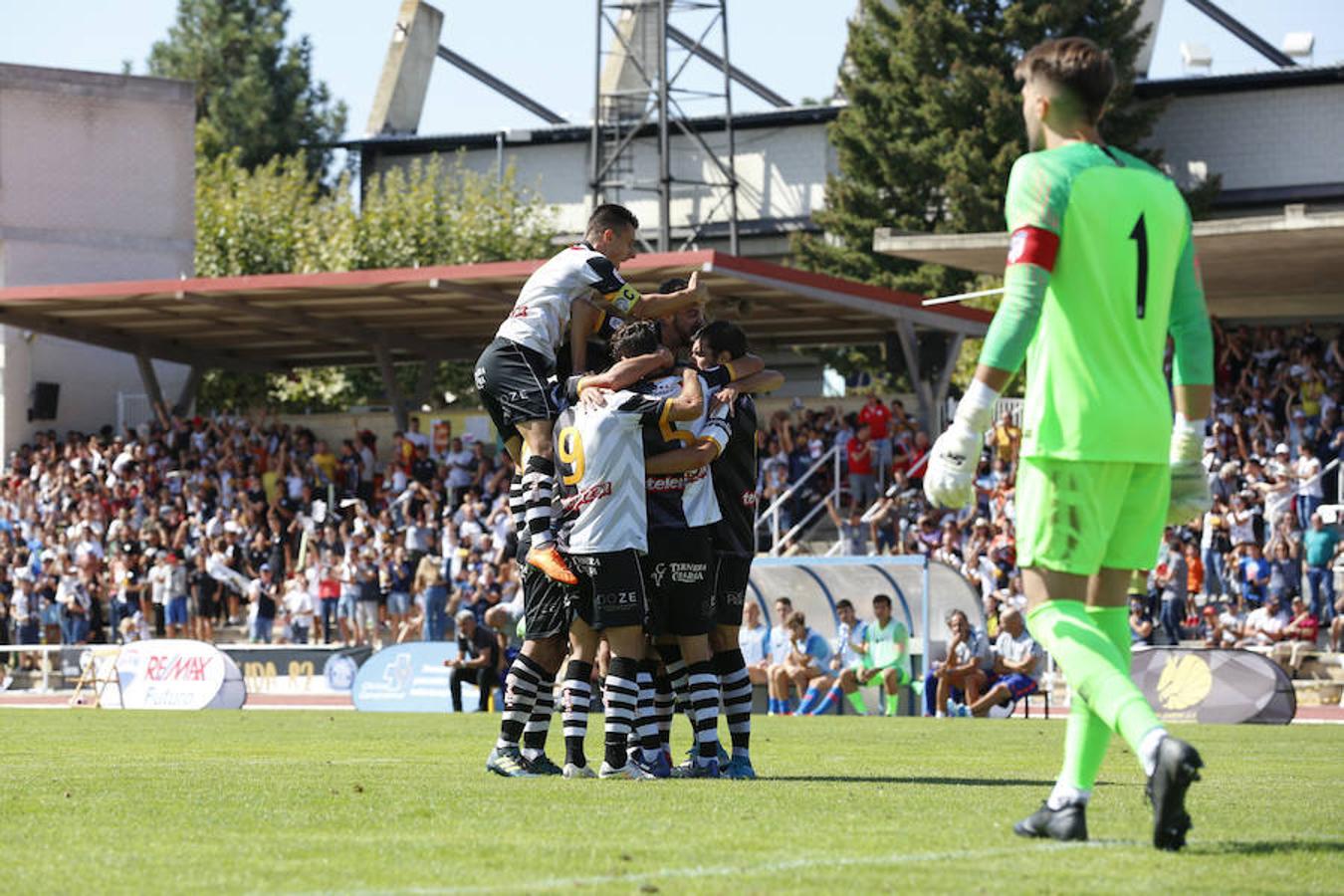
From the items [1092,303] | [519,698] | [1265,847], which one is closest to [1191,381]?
[1092,303]

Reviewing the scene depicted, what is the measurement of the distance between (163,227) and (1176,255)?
152 ft

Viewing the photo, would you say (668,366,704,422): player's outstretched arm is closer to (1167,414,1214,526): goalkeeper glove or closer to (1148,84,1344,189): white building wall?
(1167,414,1214,526): goalkeeper glove

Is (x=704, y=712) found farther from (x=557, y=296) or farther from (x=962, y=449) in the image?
(x=962, y=449)

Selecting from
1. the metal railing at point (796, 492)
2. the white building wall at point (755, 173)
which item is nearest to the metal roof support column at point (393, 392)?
the metal railing at point (796, 492)

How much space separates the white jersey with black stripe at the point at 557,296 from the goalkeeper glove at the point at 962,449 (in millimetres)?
3746

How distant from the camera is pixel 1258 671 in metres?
19.0

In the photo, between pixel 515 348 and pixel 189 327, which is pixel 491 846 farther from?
pixel 189 327

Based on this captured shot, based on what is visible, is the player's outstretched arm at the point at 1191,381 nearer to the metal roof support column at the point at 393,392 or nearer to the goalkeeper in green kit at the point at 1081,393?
the goalkeeper in green kit at the point at 1081,393

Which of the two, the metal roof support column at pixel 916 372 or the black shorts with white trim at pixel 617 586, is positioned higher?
the metal roof support column at pixel 916 372

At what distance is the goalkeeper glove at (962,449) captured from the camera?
6.17 m

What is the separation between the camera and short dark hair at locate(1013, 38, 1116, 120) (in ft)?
20.9

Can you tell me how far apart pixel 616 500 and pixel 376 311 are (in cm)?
2997

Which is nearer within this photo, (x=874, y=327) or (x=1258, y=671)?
(x=1258, y=671)

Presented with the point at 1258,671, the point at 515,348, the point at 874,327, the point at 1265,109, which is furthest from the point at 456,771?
the point at 1265,109
